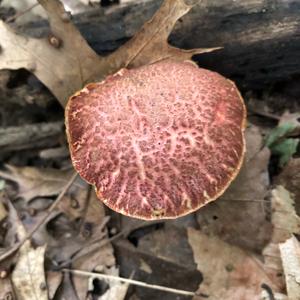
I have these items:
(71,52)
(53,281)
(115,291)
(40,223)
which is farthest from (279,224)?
(71,52)

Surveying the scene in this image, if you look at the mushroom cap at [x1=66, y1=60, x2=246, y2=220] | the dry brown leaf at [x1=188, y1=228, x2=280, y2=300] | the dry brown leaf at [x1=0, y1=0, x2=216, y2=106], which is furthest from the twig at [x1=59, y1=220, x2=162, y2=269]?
the dry brown leaf at [x1=0, y1=0, x2=216, y2=106]

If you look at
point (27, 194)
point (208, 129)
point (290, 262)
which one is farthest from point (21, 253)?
point (290, 262)

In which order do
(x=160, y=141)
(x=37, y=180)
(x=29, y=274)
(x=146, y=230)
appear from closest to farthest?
1. (x=160, y=141)
2. (x=29, y=274)
3. (x=146, y=230)
4. (x=37, y=180)

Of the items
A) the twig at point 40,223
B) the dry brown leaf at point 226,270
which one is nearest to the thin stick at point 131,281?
the dry brown leaf at point 226,270

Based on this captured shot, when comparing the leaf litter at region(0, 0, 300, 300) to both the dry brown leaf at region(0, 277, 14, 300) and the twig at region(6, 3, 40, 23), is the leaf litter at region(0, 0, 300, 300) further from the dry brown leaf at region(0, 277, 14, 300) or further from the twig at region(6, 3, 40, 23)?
the twig at region(6, 3, 40, 23)

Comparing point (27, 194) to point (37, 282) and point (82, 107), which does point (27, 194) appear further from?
point (82, 107)

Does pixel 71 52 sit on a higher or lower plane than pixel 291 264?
higher

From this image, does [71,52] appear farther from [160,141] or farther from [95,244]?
[95,244]
